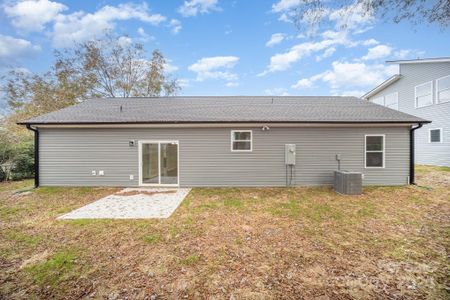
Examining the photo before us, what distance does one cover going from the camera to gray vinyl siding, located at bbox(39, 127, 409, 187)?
8055 millimetres

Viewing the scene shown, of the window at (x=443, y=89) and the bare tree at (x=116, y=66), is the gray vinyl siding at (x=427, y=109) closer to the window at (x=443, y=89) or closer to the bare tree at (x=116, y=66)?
the window at (x=443, y=89)

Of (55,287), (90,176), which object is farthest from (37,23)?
(55,287)

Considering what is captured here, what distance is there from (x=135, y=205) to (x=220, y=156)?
368 centimetres

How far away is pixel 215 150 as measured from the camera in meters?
8.14

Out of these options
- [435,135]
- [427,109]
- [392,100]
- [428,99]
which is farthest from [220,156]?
Result: [392,100]

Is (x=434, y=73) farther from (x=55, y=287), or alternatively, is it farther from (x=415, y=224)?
(x=55, y=287)

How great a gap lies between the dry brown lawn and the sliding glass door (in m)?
2.66

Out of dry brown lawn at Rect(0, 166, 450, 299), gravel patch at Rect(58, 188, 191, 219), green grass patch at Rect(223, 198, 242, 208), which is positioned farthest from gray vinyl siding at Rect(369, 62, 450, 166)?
gravel patch at Rect(58, 188, 191, 219)

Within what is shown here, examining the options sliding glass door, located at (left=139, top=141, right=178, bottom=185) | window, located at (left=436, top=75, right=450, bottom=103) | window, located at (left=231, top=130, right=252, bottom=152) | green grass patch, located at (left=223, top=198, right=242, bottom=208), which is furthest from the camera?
window, located at (left=436, top=75, right=450, bottom=103)

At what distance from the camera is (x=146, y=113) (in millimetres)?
8734

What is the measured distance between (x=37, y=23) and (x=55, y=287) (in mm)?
15569

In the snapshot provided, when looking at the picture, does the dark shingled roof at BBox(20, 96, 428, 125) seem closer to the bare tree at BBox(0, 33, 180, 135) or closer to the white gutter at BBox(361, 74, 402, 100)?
the white gutter at BBox(361, 74, 402, 100)

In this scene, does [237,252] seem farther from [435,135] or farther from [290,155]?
[435,135]

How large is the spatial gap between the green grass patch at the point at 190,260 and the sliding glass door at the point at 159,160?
17.2 feet
